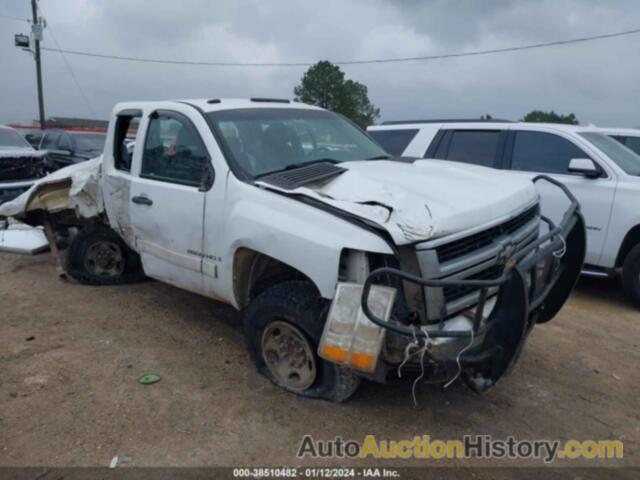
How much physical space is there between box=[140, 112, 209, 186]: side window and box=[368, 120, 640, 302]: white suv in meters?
3.41

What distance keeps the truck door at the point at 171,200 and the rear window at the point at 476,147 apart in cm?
365

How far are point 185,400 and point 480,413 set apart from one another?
6.38 ft

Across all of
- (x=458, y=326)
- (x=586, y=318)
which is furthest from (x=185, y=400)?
(x=586, y=318)

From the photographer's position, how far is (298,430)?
126 inches

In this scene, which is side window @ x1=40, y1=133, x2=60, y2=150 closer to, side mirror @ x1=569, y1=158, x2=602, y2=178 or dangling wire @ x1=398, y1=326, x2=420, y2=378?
side mirror @ x1=569, y1=158, x2=602, y2=178

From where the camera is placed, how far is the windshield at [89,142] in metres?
13.9

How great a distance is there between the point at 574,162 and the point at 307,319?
12.6 ft

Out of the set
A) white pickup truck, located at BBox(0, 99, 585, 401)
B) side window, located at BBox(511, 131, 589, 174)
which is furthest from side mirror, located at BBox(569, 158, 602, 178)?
white pickup truck, located at BBox(0, 99, 585, 401)

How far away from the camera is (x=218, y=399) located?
3564 mm

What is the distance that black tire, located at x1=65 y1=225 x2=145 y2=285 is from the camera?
5.85 metres

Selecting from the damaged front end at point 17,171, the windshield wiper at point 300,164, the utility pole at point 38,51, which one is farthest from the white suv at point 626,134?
the utility pole at point 38,51

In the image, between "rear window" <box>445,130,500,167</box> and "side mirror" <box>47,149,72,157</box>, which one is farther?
"side mirror" <box>47,149,72,157</box>

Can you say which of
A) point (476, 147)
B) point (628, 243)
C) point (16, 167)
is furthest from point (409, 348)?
point (16, 167)

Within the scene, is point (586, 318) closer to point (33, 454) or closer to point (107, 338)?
point (107, 338)
